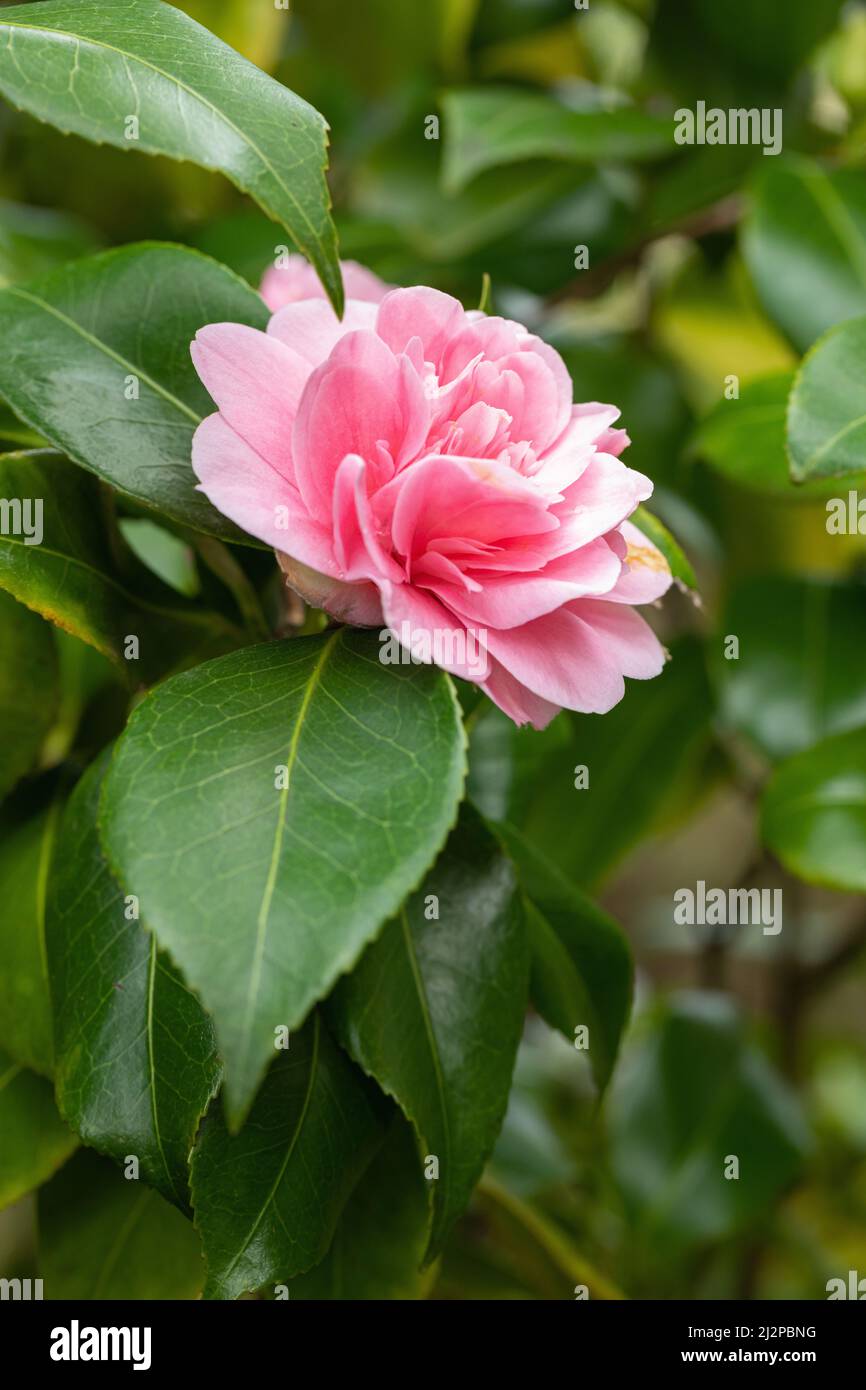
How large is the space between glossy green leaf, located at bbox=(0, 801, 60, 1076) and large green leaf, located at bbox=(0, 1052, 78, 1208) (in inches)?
0.4

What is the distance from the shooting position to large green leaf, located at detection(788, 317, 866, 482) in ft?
1.28

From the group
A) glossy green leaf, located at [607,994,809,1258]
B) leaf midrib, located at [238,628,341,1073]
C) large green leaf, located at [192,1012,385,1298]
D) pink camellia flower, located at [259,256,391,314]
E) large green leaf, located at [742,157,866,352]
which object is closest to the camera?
leaf midrib, located at [238,628,341,1073]

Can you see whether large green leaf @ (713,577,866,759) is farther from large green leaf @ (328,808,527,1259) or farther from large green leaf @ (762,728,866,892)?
large green leaf @ (328,808,527,1259)

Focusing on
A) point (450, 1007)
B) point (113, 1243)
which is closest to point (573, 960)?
point (450, 1007)

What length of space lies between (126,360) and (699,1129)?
0.69m

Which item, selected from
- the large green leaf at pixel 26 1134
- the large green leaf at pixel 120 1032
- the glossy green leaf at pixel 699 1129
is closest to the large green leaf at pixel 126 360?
the large green leaf at pixel 120 1032

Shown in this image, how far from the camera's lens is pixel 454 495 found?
348 millimetres

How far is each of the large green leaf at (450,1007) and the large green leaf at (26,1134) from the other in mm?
145

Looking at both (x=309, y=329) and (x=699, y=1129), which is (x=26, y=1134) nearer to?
(x=309, y=329)

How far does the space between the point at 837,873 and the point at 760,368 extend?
0.52 m

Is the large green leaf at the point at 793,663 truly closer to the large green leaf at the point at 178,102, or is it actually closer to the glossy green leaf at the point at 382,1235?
the glossy green leaf at the point at 382,1235

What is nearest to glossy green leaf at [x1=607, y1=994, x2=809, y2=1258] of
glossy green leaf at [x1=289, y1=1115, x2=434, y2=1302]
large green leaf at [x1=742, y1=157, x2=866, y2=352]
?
glossy green leaf at [x1=289, y1=1115, x2=434, y2=1302]

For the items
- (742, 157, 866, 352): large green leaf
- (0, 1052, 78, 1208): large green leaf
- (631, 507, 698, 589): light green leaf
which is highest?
(742, 157, 866, 352): large green leaf

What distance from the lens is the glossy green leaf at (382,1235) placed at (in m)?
0.48
